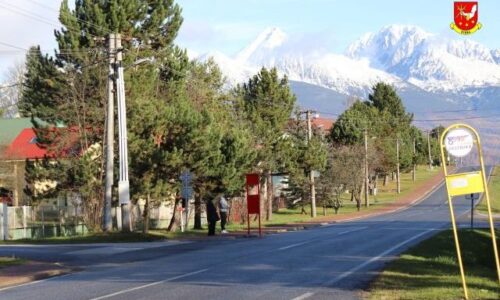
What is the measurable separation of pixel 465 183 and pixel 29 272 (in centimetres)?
995

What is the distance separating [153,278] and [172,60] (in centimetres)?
2890

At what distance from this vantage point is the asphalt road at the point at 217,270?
13.1 m

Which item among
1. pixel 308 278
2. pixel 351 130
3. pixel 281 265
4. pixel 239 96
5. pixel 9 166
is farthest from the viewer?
pixel 351 130

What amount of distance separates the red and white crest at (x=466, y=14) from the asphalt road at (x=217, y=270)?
608 cm

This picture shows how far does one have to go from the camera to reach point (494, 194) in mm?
88375

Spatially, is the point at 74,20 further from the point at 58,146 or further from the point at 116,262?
the point at 116,262

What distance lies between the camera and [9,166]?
50.1 meters

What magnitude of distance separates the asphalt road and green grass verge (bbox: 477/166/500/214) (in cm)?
4702

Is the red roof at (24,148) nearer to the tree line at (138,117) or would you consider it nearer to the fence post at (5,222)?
the tree line at (138,117)

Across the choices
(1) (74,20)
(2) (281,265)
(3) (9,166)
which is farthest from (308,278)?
(3) (9,166)

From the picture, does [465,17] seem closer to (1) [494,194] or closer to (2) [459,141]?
(2) [459,141]

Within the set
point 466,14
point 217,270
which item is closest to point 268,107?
point 466,14

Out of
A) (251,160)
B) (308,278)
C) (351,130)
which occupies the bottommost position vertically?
(308,278)

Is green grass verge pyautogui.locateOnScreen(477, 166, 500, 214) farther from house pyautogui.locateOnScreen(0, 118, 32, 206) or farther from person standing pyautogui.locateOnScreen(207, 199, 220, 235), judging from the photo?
person standing pyautogui.locateOnScreen(207, 199, 220, 235)
